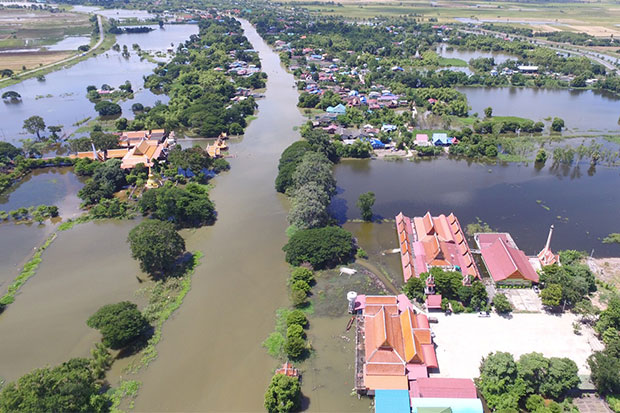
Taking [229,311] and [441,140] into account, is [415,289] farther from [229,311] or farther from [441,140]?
[441,140]

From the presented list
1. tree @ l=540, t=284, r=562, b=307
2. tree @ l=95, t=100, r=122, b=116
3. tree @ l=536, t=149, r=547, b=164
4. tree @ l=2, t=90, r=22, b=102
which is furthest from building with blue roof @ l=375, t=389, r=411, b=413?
tree @ l=2, t=90, r=22, b=102

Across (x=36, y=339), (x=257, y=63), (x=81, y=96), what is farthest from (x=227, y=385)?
(x=257, y=63)

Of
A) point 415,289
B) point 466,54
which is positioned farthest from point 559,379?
point 466,54

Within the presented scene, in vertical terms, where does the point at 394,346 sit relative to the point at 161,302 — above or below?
above

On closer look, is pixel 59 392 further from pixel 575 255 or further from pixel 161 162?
pixel 575 255

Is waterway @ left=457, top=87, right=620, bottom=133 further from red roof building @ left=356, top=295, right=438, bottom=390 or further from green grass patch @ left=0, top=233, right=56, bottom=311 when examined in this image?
green grass patch @ left=0, top=233, right=56, bottom=311

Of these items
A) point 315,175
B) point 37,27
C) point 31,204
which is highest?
point 37,27
